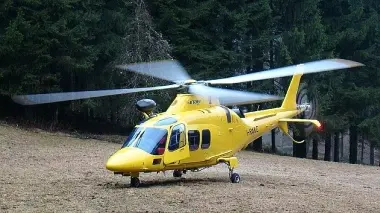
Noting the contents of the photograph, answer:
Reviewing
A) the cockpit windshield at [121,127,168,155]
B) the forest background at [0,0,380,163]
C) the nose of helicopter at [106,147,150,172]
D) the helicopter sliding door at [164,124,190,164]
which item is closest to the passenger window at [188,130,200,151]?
the helicopter sliding door at [164,124,190,164]

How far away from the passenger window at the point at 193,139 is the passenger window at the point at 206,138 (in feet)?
0.59

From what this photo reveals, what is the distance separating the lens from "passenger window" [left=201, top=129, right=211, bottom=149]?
43.5ft

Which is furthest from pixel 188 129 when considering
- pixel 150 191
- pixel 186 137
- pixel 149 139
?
pixel 150 191

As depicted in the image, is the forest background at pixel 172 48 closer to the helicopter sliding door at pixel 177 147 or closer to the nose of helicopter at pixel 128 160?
the helicopter sliding door at pixel 177 147

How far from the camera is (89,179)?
1335 centimetres

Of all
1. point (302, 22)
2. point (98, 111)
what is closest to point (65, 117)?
point (98, 111)

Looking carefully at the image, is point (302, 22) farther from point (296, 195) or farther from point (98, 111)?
point (296, 195)

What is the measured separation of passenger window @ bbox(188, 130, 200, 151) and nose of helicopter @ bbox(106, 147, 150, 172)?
1.27m

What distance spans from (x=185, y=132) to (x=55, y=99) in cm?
265

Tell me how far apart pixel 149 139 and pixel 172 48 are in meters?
14.2

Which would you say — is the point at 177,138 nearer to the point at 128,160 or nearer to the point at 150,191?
the point at 128,160

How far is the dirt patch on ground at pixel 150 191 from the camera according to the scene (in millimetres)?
9805

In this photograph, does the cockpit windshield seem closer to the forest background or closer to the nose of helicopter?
the nose of helicopter

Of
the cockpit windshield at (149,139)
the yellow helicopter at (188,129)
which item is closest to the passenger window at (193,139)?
the yellow helicopter at (188,129)
